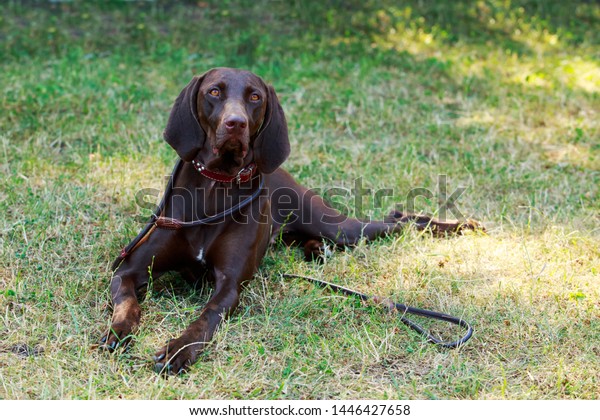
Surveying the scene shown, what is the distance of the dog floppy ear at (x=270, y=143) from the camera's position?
3830 mm

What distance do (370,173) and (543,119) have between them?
206 cm

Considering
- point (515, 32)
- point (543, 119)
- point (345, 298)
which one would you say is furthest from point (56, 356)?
point (515, 32)

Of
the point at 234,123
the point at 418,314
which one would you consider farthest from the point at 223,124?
the point at 418,314

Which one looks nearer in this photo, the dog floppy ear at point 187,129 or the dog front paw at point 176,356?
the dog front paw at point 176,356

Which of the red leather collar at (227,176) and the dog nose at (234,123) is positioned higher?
the dog nose at (234,123)

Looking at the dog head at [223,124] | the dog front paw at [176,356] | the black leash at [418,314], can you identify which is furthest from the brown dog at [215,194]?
the black leash at [418,314]

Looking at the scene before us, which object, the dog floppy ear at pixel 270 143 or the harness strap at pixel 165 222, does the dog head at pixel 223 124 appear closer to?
the dog floppy ear at pixel 270 143

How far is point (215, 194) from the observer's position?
3.83 metres

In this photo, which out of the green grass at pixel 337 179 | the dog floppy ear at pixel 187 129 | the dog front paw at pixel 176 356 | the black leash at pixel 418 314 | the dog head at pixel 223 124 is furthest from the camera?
the dog floppy ear at pixel 187 129

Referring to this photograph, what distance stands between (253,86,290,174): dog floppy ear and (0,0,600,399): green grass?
663 millimetres

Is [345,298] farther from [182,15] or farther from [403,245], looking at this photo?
[182,15]

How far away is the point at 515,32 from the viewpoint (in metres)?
9.05

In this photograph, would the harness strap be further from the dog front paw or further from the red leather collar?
the dog front paw

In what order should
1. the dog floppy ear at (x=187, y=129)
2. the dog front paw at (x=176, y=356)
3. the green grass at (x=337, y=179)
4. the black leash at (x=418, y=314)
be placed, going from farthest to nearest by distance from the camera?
1. the dog floppy ear at (x=187, y=129)
2. the black leash at (x=418, y=314)
3. the green grass at (x=337, y=179)
4. the dog front paw at (x=176, y=356)
